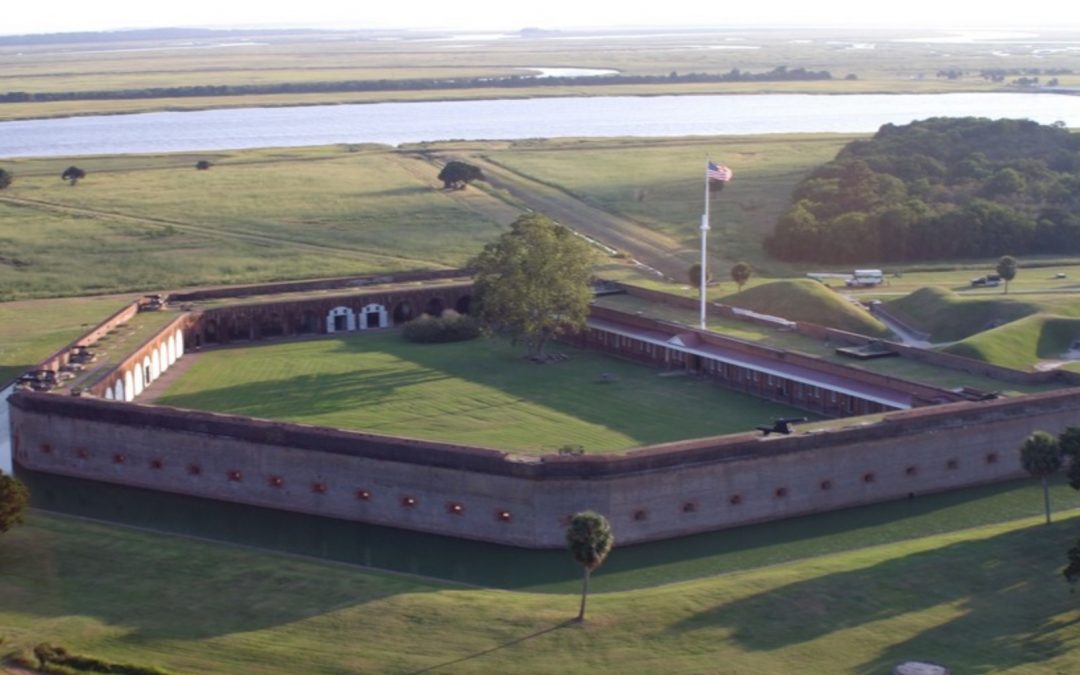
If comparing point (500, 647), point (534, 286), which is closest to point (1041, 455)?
point (500, 647)

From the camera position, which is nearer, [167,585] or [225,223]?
[167,585]

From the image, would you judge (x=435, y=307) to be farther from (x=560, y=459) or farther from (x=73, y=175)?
(x=73, y=175)

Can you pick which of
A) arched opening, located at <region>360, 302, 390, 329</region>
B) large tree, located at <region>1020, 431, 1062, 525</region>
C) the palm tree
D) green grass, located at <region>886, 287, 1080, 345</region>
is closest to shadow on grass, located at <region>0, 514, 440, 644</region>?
the palm tree

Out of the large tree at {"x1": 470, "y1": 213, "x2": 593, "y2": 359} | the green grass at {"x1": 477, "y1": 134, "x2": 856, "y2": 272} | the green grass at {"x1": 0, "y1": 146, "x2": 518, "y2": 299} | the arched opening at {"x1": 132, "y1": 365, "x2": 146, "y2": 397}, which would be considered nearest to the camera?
the arched opening at {"x1": 132, "y1": 365, "x2": 146, "y2": 397}

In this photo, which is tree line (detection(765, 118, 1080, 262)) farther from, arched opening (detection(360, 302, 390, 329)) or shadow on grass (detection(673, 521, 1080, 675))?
shadow on grass (detection(673, 521, 1080, 675))

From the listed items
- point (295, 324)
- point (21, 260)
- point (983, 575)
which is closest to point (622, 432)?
point (983, 575)

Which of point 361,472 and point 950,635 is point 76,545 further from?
point 950,635

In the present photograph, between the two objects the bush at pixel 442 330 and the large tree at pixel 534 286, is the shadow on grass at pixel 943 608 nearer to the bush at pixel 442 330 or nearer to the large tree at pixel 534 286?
the large tree at pixel 534 286
